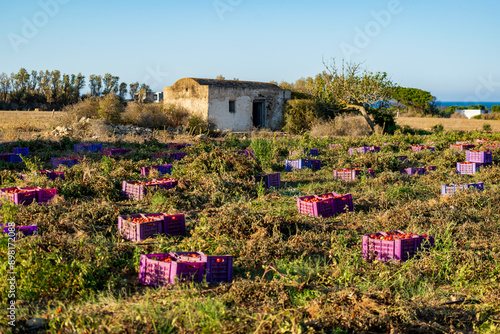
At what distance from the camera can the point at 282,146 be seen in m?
14.1

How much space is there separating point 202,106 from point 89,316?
2032cm

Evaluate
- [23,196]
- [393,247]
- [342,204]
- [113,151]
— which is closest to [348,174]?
[342,204]

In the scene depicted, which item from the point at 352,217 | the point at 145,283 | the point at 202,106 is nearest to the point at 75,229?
the point at 145,283

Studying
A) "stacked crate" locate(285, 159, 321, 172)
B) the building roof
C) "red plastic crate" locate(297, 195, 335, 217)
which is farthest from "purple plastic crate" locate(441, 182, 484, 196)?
the building roof

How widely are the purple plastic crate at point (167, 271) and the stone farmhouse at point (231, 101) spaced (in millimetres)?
18575

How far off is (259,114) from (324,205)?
62.8 ft

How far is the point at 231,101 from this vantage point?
2380cm

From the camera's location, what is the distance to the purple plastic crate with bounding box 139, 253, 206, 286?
397cm

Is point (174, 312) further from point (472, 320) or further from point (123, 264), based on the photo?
point (472, 320)

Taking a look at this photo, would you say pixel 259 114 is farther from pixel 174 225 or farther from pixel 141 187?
pixel 174 225

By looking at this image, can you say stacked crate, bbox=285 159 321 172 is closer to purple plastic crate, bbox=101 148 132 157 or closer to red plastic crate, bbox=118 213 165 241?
purple plastic crate, bbox=101 148 132 157

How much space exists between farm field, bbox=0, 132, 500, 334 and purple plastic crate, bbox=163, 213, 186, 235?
142 mm

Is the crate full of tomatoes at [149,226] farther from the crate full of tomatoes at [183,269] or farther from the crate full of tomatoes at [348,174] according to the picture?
the crate full of tomatoes at [348,174]

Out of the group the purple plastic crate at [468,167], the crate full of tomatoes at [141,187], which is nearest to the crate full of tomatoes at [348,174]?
the purple plastic crate at [468,167]
